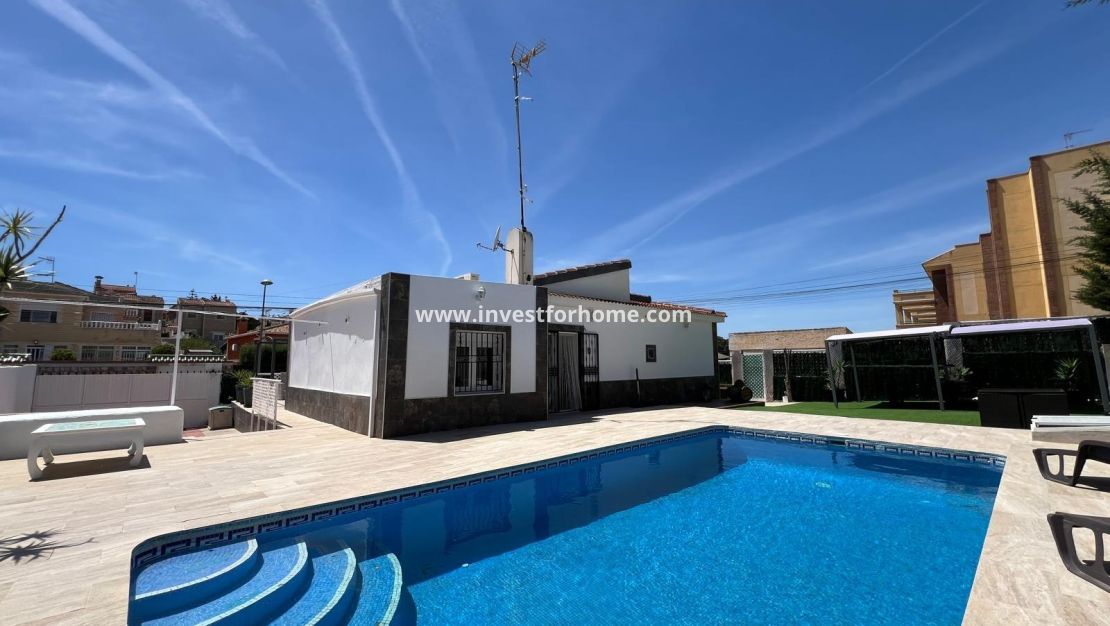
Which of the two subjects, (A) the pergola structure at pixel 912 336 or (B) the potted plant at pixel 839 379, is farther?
(B) the potted plant at pixel 839 379

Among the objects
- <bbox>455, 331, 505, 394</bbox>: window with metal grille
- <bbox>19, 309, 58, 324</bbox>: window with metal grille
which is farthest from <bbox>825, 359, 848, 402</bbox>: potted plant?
<bbox>19, 309, 58, 324</bbox>: window with metal grille

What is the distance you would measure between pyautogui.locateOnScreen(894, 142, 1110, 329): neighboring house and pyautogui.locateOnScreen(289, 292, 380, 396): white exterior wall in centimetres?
3496

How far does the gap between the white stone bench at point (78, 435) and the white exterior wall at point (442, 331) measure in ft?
16.0

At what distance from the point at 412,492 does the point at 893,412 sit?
16111 millimetres

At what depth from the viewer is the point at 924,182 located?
685 inches

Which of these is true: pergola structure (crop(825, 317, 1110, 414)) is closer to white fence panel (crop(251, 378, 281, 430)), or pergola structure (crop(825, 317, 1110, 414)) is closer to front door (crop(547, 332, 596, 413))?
front door (crop(547, 332, 596, 413))

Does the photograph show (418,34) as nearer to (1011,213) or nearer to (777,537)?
(777,537)

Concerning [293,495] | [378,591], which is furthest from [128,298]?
[378,591]

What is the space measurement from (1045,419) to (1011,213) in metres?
29.5

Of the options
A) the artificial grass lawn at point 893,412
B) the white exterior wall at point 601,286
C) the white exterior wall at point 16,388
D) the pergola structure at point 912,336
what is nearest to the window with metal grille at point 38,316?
the white exterior wall at point 16,388

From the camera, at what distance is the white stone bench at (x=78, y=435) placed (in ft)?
21.6

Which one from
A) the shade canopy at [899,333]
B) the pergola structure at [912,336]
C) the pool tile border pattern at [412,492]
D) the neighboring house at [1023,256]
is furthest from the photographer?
the neighboring house at [1023,256]

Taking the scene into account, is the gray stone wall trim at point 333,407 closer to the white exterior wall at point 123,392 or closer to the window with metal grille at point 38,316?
the white exterior wall at point 123,392

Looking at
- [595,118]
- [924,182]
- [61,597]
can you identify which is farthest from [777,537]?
[924,182]
